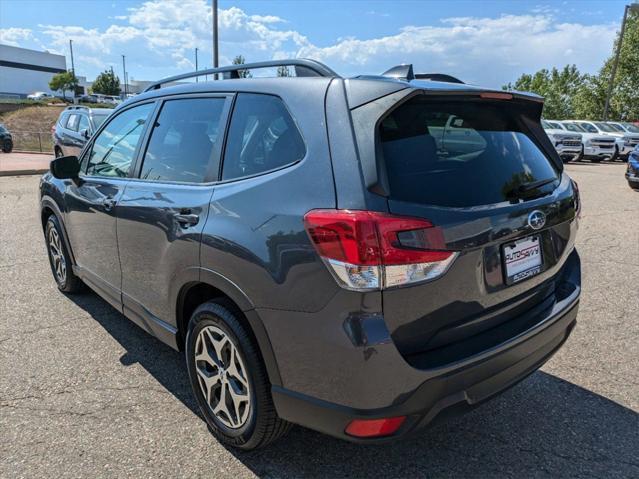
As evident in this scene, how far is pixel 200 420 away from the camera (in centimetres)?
283

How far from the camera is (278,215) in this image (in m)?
2.07

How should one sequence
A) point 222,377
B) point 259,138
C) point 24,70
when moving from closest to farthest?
point 259,138, point 222,377, point 24,70

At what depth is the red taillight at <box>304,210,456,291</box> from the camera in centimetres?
183

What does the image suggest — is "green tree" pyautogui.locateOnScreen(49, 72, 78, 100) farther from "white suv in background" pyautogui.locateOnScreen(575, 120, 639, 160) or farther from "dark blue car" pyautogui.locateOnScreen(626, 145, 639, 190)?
"dark blue car" pyautogui.locateOnScreen(626, 145, 639, 190)

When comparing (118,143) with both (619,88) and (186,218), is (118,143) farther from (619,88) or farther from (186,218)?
(619,88)

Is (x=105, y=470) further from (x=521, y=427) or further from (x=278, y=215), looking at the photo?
(x=521, y=427)

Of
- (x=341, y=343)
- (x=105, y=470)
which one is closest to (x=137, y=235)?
(x=105, y=470)

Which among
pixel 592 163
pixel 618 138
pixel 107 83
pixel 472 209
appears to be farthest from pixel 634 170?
pixel 107 83

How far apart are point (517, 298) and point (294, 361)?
1115 millimetres

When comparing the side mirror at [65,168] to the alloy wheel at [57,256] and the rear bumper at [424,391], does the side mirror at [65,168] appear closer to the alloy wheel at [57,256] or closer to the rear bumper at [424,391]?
the alloy wheel at [57,256]

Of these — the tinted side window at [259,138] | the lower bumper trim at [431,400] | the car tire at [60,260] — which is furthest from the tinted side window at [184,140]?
the car tire at [60,260]

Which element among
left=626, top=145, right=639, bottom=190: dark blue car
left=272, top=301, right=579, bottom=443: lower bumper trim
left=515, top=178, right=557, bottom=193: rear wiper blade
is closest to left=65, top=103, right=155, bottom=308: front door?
left=272, top=301, right=579, bottom=443: lower bumper trim

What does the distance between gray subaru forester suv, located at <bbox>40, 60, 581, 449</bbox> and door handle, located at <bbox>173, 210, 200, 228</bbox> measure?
3cm

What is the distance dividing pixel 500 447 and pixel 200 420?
164 cm
